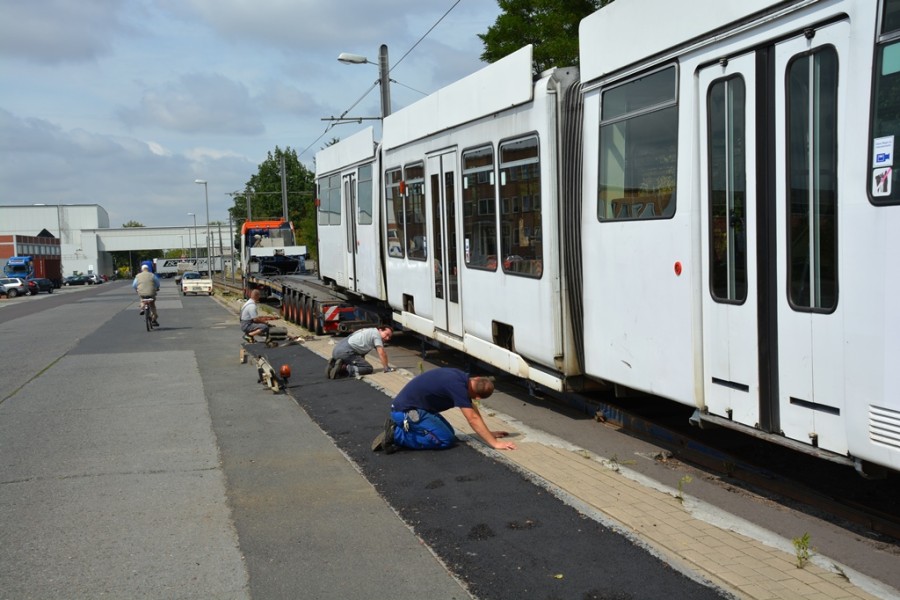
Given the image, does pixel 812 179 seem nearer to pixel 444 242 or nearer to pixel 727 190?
pixel 727 190

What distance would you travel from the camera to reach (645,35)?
719 centimetres

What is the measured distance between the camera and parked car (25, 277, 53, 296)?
72.7 m

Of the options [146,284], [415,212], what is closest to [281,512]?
[415,212]

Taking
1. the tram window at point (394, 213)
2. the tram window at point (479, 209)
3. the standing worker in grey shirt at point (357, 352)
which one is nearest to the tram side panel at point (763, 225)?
the tram window at point (479, 209)

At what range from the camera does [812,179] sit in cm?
550

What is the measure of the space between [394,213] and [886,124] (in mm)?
10765

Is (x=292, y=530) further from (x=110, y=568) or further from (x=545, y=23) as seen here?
(x=545, y=23)

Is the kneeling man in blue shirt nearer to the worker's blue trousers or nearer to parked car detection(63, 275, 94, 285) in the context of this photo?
the worker's blue trousers

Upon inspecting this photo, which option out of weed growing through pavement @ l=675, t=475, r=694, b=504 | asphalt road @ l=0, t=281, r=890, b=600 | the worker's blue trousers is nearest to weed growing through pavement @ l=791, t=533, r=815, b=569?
asphalt road @ l=0, t=281, r=890, b=600

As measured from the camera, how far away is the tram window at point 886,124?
4.88 metres

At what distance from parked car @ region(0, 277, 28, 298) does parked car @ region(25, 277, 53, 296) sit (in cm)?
150

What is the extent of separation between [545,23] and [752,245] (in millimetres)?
23343

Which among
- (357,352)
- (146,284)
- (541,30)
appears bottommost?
(357,352)

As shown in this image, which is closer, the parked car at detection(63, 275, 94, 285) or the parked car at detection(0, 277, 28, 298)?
the parked car at detection(0, 277, 28, 298)
